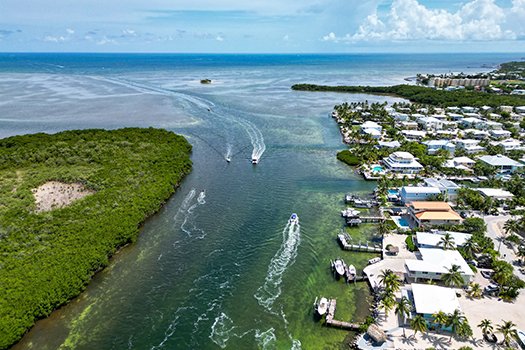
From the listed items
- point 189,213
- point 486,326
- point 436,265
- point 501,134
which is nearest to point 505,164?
point 501,134

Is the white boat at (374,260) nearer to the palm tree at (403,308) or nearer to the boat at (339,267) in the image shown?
the boat at (339,267)

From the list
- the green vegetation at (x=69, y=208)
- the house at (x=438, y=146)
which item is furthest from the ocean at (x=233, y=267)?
the house at (x=438, y=146)

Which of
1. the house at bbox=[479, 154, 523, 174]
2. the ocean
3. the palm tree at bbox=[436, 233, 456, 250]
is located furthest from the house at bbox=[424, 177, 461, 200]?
the house at bbox=[479, 154, 523, 174]

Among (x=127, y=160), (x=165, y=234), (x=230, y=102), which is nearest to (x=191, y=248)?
(x=165, y=234)

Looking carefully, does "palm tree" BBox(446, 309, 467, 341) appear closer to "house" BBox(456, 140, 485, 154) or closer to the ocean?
the ocean

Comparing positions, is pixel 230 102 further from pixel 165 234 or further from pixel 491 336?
pixel 491 336
